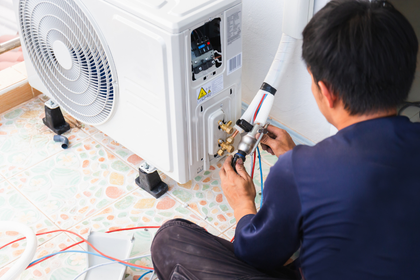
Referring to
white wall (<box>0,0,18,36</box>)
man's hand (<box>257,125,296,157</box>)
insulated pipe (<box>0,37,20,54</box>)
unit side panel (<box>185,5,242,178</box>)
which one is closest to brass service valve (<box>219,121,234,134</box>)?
unit side panel (<box>185,5,242,178</box>)

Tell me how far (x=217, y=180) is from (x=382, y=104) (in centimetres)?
94

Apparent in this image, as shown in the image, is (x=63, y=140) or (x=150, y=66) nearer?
(x=150, y=66)

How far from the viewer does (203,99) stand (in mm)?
1279

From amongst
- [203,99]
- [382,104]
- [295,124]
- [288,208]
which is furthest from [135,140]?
[382,104]

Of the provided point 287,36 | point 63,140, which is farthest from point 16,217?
point 287,36

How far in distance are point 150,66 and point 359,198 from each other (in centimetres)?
70

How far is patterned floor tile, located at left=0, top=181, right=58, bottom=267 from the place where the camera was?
1.40m

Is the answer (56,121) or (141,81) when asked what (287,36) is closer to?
(141,81)

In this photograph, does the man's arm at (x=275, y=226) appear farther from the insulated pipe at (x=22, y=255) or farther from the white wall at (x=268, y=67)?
the white wall at (x=268, y=67)

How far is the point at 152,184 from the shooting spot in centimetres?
155

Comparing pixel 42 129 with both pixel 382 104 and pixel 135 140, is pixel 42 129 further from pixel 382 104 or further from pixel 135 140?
pixel 382 104

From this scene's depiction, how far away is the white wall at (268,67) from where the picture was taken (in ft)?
5.12

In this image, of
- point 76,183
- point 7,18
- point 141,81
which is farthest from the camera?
point 7,18

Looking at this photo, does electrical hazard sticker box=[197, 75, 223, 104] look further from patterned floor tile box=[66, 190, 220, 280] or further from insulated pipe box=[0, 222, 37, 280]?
insulated pipe box=[0, 222, 37, 280]
